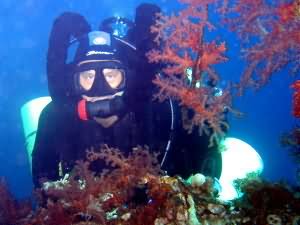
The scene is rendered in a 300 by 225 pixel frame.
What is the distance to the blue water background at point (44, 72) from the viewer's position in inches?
2130

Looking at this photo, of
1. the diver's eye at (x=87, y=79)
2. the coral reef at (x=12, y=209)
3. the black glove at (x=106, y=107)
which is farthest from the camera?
the diver's eye at (x=87, y=79)

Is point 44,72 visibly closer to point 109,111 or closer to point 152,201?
point 109,111

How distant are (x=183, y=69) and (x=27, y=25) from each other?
2631 inches

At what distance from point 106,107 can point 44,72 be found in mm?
57194

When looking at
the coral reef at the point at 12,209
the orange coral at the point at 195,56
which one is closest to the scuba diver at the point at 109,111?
the coral reef at the point at 12,209

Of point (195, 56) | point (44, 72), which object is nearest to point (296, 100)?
point (195, 56)

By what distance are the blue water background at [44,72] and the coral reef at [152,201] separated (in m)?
49.6

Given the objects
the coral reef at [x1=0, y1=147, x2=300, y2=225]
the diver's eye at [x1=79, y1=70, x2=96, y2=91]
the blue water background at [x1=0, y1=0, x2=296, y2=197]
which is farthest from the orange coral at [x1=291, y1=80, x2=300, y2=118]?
the blue water background at [x1=0, y1=0, x2=296, y2=197]

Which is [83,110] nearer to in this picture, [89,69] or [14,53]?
[89,69]

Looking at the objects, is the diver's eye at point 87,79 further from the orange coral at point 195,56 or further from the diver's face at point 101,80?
the orange coral at point 195,56

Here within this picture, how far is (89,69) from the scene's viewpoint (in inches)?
258

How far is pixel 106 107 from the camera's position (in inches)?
243

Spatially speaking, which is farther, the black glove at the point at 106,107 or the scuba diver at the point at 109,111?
the black glove at the point at 106,107

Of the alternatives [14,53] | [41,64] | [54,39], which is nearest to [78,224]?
Result: [54,39]
